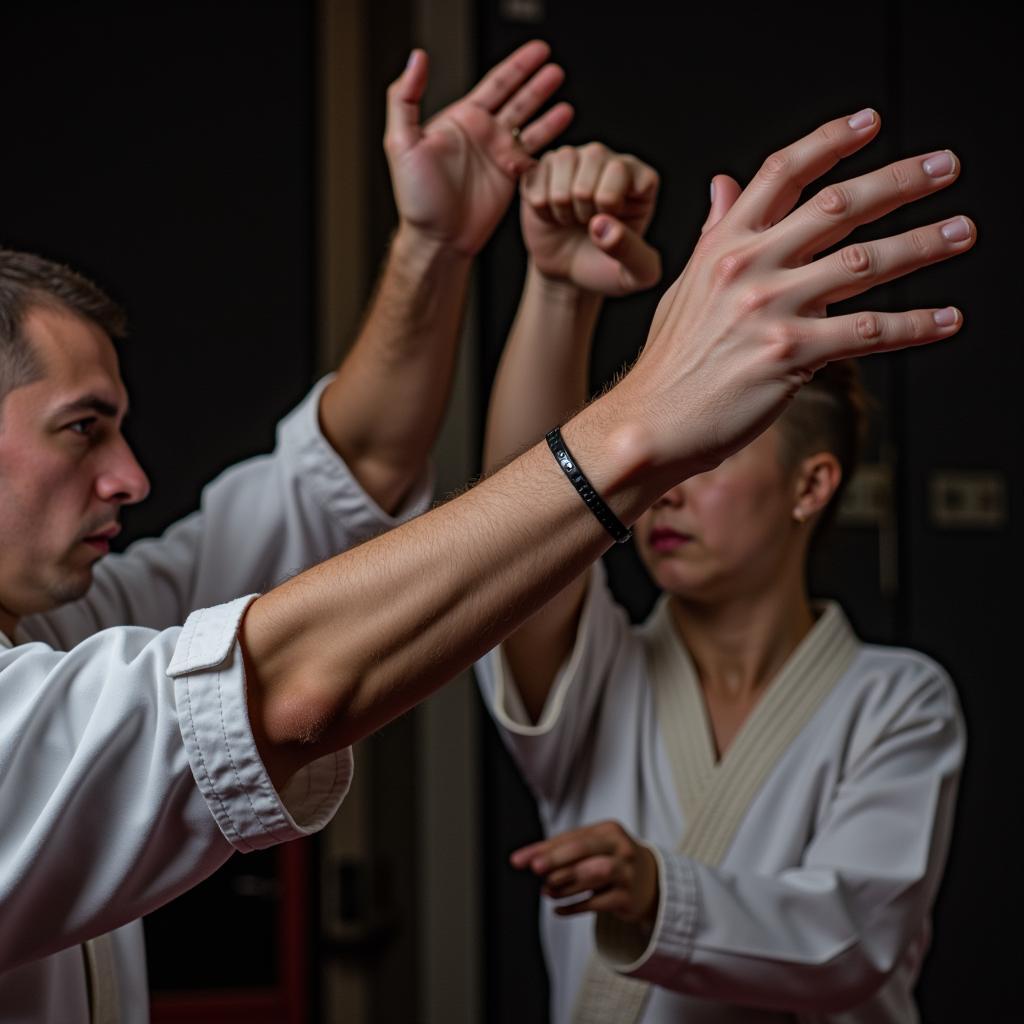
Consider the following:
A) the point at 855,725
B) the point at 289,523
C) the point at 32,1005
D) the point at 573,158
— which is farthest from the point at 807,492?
the point at 32,1005

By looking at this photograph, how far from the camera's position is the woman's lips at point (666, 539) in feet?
4.85

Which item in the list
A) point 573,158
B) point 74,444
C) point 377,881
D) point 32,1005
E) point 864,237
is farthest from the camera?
point 377,881

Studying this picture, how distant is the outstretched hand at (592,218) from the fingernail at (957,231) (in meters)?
0.49

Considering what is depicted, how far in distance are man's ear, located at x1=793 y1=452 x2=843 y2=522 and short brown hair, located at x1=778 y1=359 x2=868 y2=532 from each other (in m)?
0.01

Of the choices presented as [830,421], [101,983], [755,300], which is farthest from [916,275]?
[101,983]

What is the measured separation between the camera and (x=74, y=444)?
1.18 meters

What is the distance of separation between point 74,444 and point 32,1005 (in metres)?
0.47

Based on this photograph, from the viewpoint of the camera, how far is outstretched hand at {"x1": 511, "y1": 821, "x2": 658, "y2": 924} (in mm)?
1227

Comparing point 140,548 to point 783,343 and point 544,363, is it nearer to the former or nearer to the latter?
point 544,363

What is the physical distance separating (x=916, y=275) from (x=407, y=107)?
5.08 feet

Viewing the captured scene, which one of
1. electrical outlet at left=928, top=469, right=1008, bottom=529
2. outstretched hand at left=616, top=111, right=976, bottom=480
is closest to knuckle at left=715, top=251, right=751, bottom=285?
outstretched hand at left=616, top=111, right=976, bottom=480

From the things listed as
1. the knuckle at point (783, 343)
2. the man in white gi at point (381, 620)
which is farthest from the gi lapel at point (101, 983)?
the knuckle at point (783, 343)

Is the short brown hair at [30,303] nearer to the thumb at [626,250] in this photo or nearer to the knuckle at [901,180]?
the thumb at [626,250]

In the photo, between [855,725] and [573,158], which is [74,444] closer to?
[573,158]
